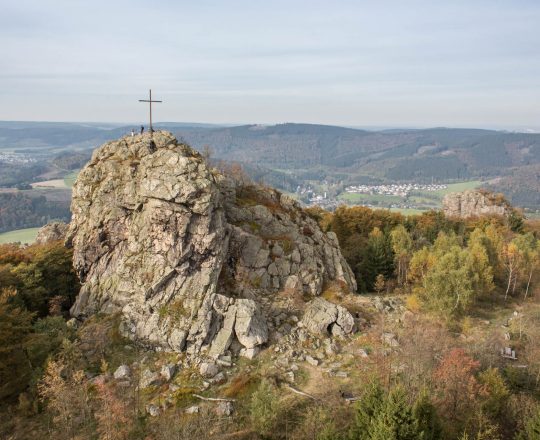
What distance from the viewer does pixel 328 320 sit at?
3641 centimetres

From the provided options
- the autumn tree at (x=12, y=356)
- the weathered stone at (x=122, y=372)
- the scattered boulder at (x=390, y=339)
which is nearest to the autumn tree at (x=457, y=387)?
the scattered boulder at (x=390, y=339)

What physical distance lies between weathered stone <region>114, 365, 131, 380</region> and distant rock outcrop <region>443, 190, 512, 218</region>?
336 ft

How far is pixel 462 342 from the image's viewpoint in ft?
122

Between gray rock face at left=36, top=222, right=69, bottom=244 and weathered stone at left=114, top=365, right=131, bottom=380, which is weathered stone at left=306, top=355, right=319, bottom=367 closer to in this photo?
weathered stone at left=114, top=365, right=131, bottom=380

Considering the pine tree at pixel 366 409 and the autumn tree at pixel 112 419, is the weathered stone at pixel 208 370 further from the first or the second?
the pine tree at pixel 366 409

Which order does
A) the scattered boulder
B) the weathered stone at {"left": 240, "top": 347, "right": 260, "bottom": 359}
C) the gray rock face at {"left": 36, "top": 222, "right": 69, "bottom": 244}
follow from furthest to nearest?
the gray rock face at {"left": 36, "top": 222, "right": 69, "bottom": 244}
the scattered boulder
the weathered stone at {"left": 240, "top": 347, "right": 260, "bottom": 359}

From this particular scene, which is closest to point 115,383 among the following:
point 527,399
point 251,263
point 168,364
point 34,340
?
point 168,364

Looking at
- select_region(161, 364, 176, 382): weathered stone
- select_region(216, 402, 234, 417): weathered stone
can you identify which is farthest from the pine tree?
select_region(161, 364, 176, 382): weathered stone

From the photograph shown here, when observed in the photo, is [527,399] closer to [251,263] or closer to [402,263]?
[251,263]

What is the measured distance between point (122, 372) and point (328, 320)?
1823 cm

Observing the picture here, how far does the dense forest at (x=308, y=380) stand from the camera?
2495 centimetres

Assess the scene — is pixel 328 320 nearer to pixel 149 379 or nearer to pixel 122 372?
pixel 149 379

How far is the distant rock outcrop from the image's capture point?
107562mm

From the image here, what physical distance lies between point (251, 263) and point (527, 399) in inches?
1026
